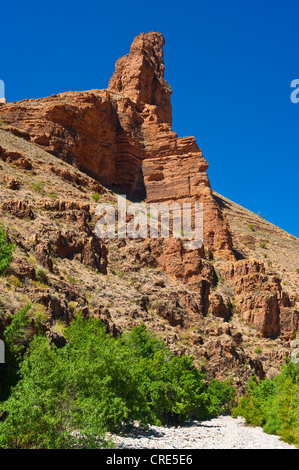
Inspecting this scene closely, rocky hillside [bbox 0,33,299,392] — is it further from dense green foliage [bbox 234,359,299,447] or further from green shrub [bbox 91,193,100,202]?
dense green foliage [bbox 234,359,299,447]

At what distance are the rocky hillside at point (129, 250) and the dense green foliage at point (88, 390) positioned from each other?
2385mm

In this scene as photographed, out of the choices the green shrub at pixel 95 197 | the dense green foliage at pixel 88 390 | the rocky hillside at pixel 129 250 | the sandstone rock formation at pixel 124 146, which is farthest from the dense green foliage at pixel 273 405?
the green shrub at pixel 95 197

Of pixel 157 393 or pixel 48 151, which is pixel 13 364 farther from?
pixel 48 151

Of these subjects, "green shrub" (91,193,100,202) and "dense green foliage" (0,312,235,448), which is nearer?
"dense green foliage" (0,312,235,448)

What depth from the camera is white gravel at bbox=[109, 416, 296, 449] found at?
57.1 ft

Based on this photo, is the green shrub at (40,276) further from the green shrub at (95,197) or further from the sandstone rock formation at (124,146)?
the sandstone rock formation at (124,146)

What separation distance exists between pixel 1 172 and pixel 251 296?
2767cm

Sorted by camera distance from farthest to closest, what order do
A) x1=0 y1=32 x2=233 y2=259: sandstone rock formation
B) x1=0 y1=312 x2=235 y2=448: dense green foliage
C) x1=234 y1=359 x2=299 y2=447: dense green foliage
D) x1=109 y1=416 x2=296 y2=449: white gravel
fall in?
1. x1=0 y1=32 x2=233 y2=259: sandstone rock formation
2. x1=234 y1=359 x2=299 y2=447: dense green foliage
3. x1=109 y1=416 x2=296 y2=449: white gravel
4. x1=0 y1=312 x2=235 y2=448: dense green foliage

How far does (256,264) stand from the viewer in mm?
51844

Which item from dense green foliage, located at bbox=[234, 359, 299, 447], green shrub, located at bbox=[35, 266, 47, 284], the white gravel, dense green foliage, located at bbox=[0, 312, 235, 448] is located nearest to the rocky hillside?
green shrub, located at bbox=[35, 266, 47, 284]

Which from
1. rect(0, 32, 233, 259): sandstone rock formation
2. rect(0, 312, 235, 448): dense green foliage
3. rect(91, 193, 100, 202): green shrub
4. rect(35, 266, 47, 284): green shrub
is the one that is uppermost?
rect(0, 32, 233, 259): sandstone rock formation

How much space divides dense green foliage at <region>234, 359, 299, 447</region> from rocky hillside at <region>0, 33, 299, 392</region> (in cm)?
440

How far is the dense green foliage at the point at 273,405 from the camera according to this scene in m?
22.9

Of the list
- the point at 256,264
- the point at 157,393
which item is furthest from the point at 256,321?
the point at 157,393
